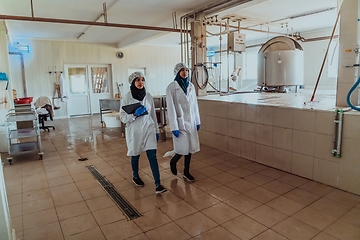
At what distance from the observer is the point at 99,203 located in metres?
2.57

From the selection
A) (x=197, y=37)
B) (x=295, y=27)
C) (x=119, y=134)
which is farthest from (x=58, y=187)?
(x=295, y=27)

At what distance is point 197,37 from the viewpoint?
16.2 ft

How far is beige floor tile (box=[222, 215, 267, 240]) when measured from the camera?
6.46ft

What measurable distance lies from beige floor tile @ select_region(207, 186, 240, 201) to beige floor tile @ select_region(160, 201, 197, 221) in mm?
357

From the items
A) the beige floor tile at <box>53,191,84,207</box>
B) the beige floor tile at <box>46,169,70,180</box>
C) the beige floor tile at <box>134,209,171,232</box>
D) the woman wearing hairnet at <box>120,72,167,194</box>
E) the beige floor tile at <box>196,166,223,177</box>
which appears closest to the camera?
the beige floor tile at <box>134,209,171,232</box>

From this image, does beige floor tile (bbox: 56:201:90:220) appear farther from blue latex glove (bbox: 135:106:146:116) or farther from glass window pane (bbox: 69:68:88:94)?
glass window pane (bbox: 69:68:88:94)

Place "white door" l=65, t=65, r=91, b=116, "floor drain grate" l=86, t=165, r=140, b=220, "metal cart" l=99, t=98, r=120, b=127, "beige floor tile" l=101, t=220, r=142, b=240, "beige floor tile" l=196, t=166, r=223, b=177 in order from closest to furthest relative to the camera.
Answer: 1. "beige floor tile" l=101, t=220, r=142, b=240
2. "floor drain grate" l=86, t=165, r=140, b=220
3. "beige floor tile" l=196, t=166, r=223, b=177
4. "metal cart" l=99, t=98, r=120, b=127
5. "white door" l=65, t=65, r=91, b=116

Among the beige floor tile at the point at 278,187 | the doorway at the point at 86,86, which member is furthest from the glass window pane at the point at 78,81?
the beige floor tile at the point at 278,187

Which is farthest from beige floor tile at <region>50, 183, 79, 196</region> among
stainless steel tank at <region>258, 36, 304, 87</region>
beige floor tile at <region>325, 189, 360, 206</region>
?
stainless steel tank at <region>258, 36, 304, 87</region>

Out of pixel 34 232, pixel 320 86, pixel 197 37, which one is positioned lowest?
pixel 34 232

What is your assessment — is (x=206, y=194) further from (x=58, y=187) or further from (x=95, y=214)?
(x=58, y=187)

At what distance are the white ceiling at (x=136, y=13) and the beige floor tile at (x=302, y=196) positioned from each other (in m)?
3.31

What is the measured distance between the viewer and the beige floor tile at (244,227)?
197 cm

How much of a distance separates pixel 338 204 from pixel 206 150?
2.23 meters
